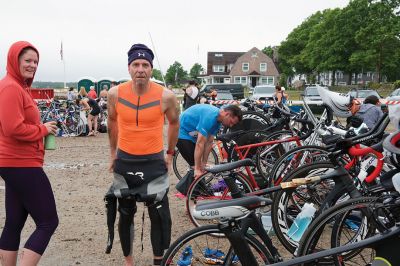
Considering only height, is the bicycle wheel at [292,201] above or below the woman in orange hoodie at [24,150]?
below

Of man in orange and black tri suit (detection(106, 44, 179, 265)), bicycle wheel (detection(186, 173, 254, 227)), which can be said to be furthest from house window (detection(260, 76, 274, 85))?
man in orange and black tri suit (detection(106, 44, 179, 265))

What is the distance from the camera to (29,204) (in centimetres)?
306

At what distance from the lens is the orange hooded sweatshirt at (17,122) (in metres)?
2.90

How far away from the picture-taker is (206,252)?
3223mm

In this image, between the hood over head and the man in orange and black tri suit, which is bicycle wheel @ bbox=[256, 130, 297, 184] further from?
the hood over head

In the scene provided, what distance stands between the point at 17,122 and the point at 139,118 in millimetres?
932

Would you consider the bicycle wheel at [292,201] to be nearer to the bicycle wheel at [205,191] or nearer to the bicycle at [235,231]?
the bicycle wheel at [205,191]

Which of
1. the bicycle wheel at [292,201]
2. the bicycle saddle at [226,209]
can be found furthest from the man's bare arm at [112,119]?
the bicycle wheel at [292,201]

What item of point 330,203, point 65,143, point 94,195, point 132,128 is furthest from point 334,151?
point 65,143

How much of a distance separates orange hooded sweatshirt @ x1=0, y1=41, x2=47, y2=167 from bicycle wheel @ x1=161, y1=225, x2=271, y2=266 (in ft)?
3.90

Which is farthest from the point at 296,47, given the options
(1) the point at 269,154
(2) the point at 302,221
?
(2) the point at 302,221

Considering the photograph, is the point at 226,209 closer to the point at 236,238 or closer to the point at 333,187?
the point at 236,238

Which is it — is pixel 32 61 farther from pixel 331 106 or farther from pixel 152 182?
pixel 331 106

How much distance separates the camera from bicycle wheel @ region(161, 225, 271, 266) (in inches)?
109
